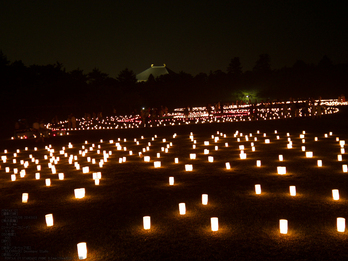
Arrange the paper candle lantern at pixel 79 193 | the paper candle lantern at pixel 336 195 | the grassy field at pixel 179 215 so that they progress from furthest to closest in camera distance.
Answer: the paper candle lantern at pixel 79 193
the paper candle lantern at pixel 336 195
the grassy field at pixel 179 215

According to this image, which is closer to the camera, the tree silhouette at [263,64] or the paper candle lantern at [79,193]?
the paper candle lantern at [79,193]

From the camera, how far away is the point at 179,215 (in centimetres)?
607

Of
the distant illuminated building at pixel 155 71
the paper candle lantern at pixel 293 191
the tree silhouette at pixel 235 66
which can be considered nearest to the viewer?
the paper candle lantern at pixel 293 191

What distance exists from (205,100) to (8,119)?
46162 millimetres

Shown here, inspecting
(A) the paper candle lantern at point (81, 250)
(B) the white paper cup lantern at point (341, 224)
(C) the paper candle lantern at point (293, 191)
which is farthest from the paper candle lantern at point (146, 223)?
(C) the paper candle lantern at point (293, 191)

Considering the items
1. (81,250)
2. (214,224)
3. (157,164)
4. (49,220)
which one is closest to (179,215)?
(214,224)

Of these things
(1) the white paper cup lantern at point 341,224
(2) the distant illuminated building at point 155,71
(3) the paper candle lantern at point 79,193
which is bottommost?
(1) the white paper cup lantern at point 341,224

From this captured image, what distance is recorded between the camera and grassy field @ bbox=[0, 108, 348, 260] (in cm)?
472

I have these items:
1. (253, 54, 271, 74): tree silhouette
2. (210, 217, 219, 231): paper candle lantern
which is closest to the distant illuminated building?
(253, 54, 271, 74): tree silhouette

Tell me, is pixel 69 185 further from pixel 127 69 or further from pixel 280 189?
pixel 127 69

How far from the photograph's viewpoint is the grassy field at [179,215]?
186 inches

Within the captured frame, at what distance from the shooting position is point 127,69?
7075 cm

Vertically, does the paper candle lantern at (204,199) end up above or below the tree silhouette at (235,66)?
below

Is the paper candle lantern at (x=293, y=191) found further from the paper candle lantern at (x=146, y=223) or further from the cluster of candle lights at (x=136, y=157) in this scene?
the paper candle lantern at (x=146, y=223)
